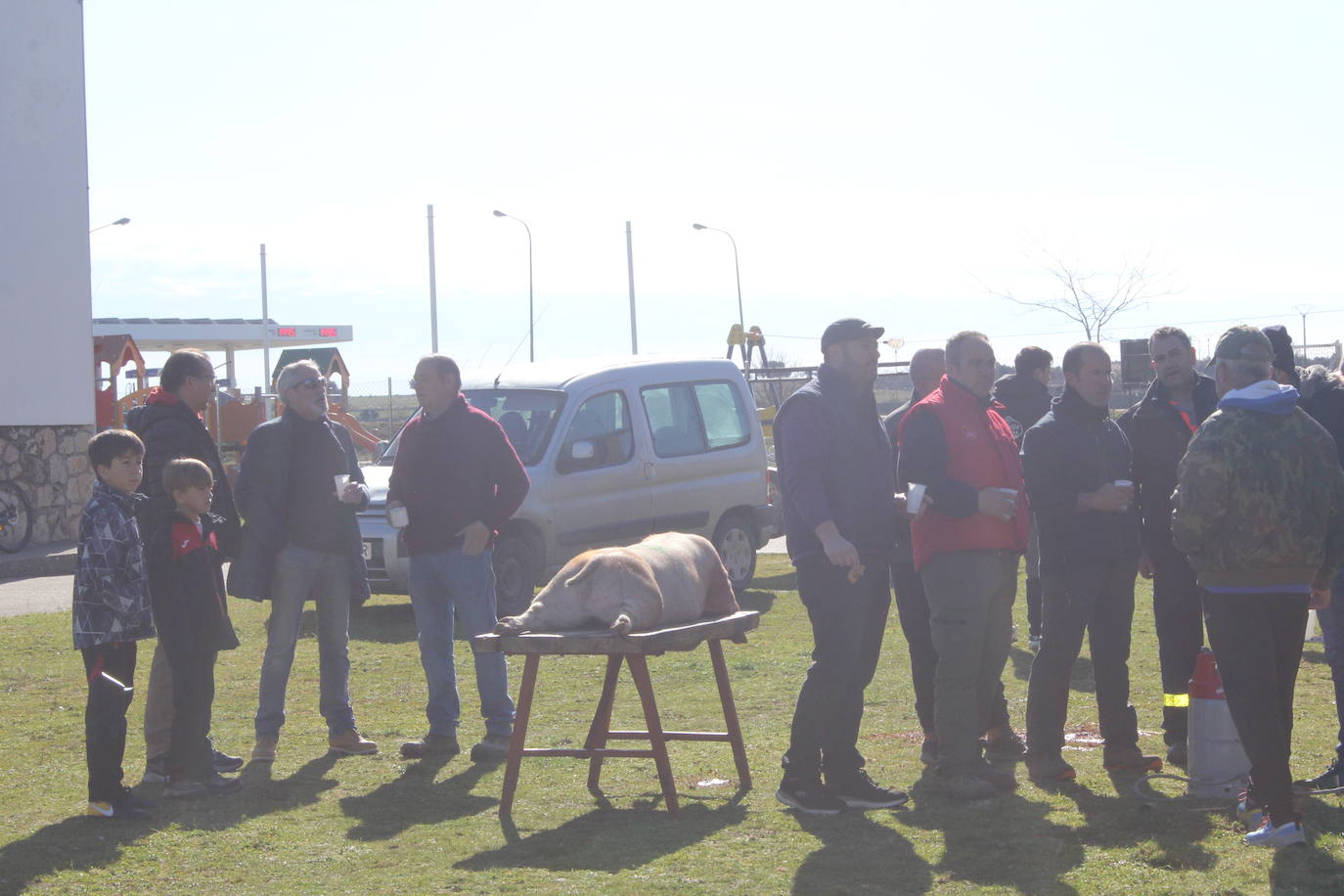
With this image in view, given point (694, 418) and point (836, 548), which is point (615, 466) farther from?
point (836, 548)

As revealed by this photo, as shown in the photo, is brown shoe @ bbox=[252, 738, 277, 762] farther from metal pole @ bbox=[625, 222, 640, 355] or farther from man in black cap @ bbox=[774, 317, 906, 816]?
metal pole @ bbox=[625, 222, 640, 355]

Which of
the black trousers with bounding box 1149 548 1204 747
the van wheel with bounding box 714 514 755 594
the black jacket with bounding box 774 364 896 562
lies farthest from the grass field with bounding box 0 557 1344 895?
the van wheel with bounding box 714 514 755 594

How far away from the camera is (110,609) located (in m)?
6.05

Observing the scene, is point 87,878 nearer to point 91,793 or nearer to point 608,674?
point 91,793

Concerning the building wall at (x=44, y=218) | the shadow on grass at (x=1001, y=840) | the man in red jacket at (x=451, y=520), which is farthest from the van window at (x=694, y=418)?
the building wall at (x=44, y=218)

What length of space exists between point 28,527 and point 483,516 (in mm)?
13354

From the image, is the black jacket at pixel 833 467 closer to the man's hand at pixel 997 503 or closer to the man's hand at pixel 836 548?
the man's hand at pixel 836 548

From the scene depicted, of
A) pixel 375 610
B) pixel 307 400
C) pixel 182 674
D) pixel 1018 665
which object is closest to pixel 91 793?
pixel 182 674

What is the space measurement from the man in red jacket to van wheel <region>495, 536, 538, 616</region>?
433cm

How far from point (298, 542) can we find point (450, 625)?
2.91 feet

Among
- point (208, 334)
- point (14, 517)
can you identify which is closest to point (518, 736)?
point (14, 517)

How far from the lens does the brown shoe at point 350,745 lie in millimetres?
7480

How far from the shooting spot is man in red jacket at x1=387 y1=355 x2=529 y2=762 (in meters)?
7.45

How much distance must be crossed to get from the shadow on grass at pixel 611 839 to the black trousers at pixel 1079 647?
1445mm
